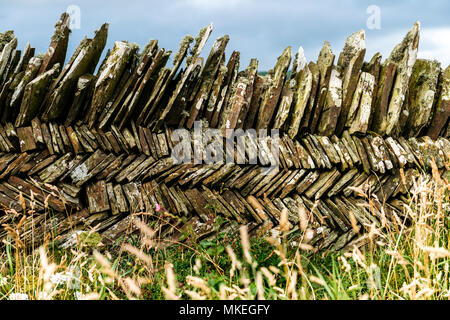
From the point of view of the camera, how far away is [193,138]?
4.67m

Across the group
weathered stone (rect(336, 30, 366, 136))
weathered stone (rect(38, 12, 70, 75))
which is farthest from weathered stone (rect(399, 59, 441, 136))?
weathered stone (rect(38, 12, 70, 75))

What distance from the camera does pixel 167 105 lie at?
15.0 ft

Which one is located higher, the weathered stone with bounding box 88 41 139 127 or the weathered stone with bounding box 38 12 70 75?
the weathered stone with bounding box 38 12 70 75

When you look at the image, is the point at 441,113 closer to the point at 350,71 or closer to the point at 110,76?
the point at 350,71

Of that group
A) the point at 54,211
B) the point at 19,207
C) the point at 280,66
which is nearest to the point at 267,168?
the point at 280,66

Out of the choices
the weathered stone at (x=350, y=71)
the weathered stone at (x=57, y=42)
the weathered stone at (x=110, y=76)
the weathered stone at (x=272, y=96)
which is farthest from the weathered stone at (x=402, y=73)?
the weathered stone at (x=57, y=42)

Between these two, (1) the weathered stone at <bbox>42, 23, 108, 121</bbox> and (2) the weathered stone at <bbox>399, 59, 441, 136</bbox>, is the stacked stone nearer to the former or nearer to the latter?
(1) the weathered stone at <bbox>42, 23, 108, 121</bbox>

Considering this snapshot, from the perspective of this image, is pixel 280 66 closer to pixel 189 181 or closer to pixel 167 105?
pixel 167 105

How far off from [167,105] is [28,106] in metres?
1.45

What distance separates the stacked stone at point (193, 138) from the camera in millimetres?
4504

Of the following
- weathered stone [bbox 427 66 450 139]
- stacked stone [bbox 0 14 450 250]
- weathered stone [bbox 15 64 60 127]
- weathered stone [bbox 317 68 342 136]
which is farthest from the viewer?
weathered stone [bbox 427 66 450 139]

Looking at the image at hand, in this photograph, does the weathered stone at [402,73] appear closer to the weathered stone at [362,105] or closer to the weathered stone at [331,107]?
the weathered stone at [362,105]

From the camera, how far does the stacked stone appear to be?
14.8 ft
